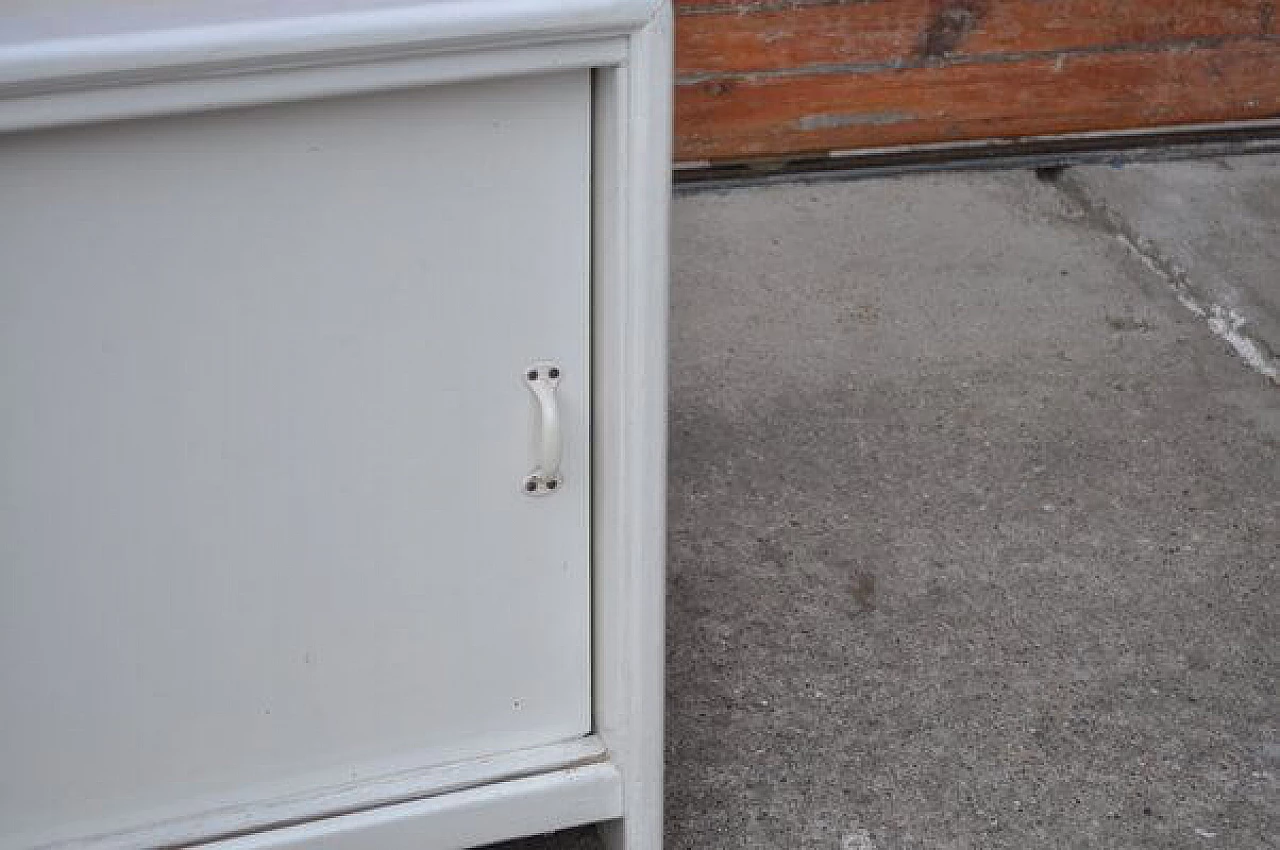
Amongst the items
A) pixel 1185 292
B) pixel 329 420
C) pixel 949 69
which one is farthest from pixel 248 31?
→ pixel 949 69

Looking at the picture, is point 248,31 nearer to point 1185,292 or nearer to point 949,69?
point 1185,292

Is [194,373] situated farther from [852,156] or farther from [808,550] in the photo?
[852,156]

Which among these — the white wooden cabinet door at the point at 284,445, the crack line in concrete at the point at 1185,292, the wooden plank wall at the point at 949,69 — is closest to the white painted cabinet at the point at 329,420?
the white wooden cabinet door at the point at 284,445

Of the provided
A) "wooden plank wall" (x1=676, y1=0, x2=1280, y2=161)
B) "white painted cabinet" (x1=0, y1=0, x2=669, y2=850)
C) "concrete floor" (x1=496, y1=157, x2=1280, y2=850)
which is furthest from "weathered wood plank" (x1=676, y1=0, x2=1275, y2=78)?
"white painted cabinet" (x1=0, y1=0, x2=669, y2=850)

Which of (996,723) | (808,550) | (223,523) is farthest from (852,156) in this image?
(223,523)

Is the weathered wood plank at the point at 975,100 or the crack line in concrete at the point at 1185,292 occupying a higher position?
the weathered wood plank at the point at 975,100

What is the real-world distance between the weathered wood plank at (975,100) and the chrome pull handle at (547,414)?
167 centimetres

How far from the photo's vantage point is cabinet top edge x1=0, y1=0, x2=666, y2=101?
3.63 feet

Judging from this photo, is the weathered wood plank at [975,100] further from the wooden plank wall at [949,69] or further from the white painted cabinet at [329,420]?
the white painted cabinet at [329,420]

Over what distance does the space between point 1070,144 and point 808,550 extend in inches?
52.4

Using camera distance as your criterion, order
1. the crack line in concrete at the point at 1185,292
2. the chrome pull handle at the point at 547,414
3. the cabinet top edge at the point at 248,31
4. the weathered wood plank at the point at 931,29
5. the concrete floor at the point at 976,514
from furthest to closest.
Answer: the weathered wood plank at the point at 931,29
the crack line in concrete at the point at 1185,292
the concrete floor at the point at 976,514
the chrome pull handle at the point at 547,414
the cabinet top edge at the point at 248,31

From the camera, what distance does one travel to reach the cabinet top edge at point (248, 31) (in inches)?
43.6

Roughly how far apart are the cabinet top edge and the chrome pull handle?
27 cm

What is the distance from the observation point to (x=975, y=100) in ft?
9.94
